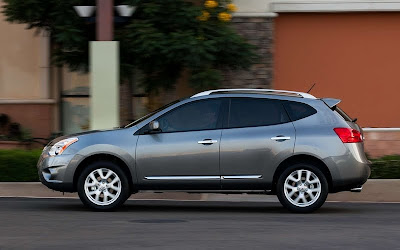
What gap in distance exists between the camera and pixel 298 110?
12312mm

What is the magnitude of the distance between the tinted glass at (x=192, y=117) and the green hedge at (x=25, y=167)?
389 cm

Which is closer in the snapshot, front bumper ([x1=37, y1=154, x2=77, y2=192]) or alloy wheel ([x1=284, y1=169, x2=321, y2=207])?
alloy wheel ([x1=284, y1=169, x2=321, y2=207])

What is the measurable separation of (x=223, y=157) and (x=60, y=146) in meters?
2.18

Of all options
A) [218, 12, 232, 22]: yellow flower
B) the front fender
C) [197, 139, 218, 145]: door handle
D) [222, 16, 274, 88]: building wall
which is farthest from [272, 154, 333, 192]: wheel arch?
[222, 16, 274, 88]: building wall

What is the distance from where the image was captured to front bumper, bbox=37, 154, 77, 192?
12219mm

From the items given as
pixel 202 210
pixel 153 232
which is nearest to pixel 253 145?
pixel 202 210

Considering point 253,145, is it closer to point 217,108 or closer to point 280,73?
point 217,108

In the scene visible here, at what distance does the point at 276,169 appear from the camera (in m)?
12.1

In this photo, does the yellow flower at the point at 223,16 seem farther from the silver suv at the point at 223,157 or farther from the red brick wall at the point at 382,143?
the silver suv at the point at 223,157

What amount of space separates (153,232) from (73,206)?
323 cm

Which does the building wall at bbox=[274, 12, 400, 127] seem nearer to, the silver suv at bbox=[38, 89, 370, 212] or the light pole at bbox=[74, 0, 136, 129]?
the light pole at bbox=[74, 0, 136, 129]

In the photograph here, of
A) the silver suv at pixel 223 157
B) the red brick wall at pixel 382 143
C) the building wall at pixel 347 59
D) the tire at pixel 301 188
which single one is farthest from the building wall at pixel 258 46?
the tire at pixel 301 188

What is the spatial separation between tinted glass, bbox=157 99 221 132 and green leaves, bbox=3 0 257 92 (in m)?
4.32

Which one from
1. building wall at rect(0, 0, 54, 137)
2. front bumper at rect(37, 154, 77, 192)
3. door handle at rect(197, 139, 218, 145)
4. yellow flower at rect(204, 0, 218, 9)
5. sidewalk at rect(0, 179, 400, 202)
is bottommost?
sidewalk at rect(0, 179, 400, 202)
